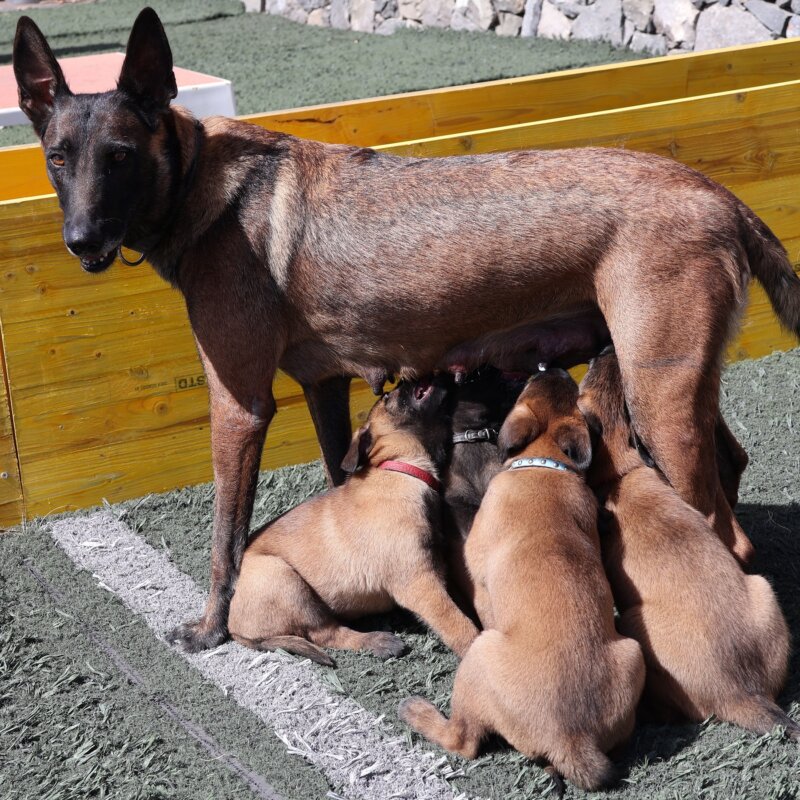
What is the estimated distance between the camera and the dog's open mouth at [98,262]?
3.56 meters

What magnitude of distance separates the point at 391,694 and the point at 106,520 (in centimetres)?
181

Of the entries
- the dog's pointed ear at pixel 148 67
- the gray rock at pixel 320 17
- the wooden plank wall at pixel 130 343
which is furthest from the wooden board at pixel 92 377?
the gray rock at pixel 320 17

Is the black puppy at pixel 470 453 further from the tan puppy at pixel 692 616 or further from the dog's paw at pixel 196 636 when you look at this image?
the dog's paw at pixel 196 636

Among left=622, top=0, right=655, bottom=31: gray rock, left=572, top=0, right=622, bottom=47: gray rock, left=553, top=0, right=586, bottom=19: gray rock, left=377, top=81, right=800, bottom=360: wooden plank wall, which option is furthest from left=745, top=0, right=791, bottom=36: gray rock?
left=377, top=81, right=800, bottom=360: wooden plank wall

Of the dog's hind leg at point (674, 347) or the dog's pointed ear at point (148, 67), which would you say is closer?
the dog's hind leg at point (674, 347)

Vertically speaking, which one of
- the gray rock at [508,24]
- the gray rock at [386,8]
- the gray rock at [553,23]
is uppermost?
the gray rock at [553,23]

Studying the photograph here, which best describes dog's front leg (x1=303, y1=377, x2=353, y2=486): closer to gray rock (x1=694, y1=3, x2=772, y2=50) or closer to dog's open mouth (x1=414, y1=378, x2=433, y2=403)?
dog's open mouth (x1=414, y1=378, x2=433, y2=403)

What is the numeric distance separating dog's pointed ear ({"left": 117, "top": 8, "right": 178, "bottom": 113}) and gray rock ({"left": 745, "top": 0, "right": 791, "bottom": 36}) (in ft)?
22.5

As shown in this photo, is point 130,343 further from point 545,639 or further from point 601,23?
point 601,23

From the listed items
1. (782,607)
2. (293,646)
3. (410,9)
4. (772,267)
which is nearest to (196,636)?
(293,646)

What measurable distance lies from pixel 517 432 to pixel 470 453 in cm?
41

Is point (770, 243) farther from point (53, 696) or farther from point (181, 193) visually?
point (53, 696)

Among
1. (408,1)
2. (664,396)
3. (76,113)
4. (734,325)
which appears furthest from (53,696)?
(408,1)

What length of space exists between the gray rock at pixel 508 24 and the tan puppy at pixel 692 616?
10.4 meters
